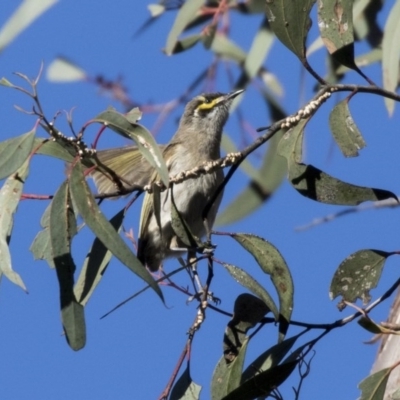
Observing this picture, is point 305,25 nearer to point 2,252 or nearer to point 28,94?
point 28,94

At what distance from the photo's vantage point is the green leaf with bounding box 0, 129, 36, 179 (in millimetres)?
1547

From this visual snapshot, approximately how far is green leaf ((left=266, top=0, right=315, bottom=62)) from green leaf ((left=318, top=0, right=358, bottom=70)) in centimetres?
6

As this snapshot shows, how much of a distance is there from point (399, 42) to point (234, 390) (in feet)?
3.74

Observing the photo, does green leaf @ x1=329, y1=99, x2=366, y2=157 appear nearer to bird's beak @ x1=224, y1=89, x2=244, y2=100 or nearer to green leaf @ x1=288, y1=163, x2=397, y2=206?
green leaf @ x1=288, y1=163, x2=397, y2=206

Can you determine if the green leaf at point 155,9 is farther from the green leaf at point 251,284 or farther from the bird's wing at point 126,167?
the green leaf at point 251,284

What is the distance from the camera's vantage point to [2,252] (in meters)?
1.65

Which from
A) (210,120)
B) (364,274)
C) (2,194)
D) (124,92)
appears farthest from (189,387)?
(124,92)

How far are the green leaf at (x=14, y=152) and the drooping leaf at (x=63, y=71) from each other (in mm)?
2054

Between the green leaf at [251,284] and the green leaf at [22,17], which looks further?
the green leaf at [22,17]

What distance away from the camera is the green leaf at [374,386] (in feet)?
5.77

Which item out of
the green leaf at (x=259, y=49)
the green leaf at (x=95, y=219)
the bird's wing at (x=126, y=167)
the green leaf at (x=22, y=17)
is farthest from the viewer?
the green leaf at (x=259, y=49)

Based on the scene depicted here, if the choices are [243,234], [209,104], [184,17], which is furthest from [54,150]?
[209,104]

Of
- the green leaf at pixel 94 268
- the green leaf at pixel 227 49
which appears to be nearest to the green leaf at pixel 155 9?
the green leaf at pixel 227 49

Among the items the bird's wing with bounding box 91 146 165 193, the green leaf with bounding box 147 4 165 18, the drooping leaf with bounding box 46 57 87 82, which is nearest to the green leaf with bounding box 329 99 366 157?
the bird's wing with bounding box 91 146 165 193
